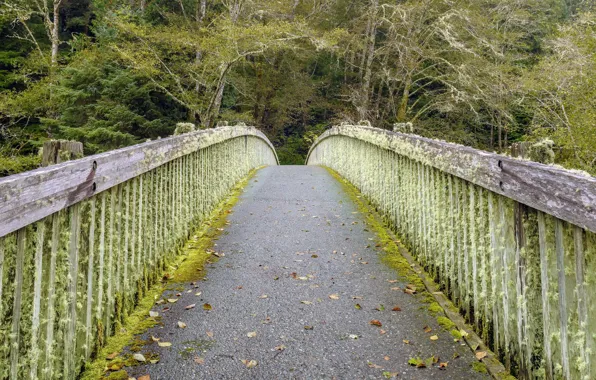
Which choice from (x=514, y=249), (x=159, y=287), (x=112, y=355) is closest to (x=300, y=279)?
(x=159, y=287)

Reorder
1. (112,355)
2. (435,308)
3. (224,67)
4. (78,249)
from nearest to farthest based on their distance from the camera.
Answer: (78,249) → (112,355) → (435,308) → (224,67)

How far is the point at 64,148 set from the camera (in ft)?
8.66

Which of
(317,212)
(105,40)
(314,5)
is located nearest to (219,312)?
(317,212)

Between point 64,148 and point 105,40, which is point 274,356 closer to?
point 64,148

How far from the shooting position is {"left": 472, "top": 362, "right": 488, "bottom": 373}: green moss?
2695 mm

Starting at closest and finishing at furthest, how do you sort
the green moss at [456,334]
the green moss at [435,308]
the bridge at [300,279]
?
the bridge at [300,279] → the green moss at [456,334] → the green moss at [435,308]

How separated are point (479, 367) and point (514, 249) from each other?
783 mm

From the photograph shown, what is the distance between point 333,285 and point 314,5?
26.3 meters

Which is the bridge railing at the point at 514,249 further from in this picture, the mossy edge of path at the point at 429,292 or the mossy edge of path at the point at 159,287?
the mossy edge of path at the point at 159,287

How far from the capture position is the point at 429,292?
3881mm

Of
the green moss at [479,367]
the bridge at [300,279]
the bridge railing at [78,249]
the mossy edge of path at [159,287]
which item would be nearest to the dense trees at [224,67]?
the bridge at [300,279]

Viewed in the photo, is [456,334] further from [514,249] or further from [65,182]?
[65,182]

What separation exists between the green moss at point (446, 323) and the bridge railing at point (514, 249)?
0.45ft

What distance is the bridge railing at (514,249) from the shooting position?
1966 mm
